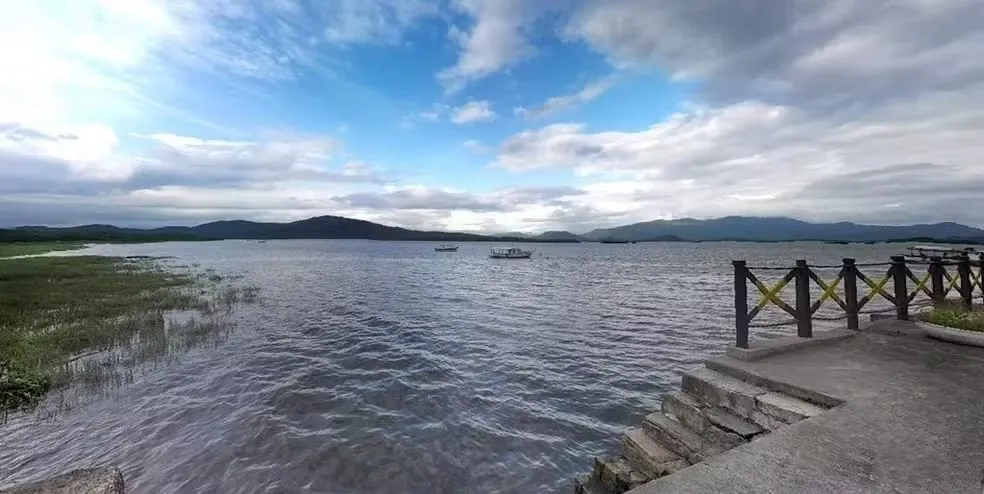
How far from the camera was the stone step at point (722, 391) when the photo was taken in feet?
20.3

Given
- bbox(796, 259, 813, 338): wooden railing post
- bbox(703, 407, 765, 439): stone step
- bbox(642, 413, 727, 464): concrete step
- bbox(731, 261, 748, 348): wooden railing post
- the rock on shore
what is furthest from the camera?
bbox(796, 259, 813, 338): wooden railing post

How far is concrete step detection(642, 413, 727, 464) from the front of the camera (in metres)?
6.00

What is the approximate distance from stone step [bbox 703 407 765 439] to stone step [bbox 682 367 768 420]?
9 cm

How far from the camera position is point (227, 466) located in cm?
870

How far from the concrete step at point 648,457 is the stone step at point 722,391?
1028 millimetres

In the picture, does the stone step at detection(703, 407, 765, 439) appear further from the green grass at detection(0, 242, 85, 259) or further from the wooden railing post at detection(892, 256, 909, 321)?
the green grass at detection(0, 242, 85, 259)

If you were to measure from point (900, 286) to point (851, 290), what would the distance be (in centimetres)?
199

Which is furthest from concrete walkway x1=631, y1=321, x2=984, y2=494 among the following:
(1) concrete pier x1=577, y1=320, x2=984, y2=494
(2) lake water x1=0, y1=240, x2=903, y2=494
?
(2) lake water x1=0, y1=240, x2=903, y2=494

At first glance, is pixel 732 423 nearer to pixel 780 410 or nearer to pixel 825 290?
pixel 780 410

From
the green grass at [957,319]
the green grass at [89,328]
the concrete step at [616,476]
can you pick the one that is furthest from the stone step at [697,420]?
the green grass at [89,328]

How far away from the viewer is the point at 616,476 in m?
6.24

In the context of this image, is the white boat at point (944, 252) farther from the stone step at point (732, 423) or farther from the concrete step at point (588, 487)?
the concrete step at point (588, 487)

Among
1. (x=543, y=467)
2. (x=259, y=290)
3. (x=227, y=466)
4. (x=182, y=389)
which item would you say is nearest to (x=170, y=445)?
(x=227, y=466)

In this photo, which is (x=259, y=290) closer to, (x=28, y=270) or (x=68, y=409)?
(x=28, y=270)
